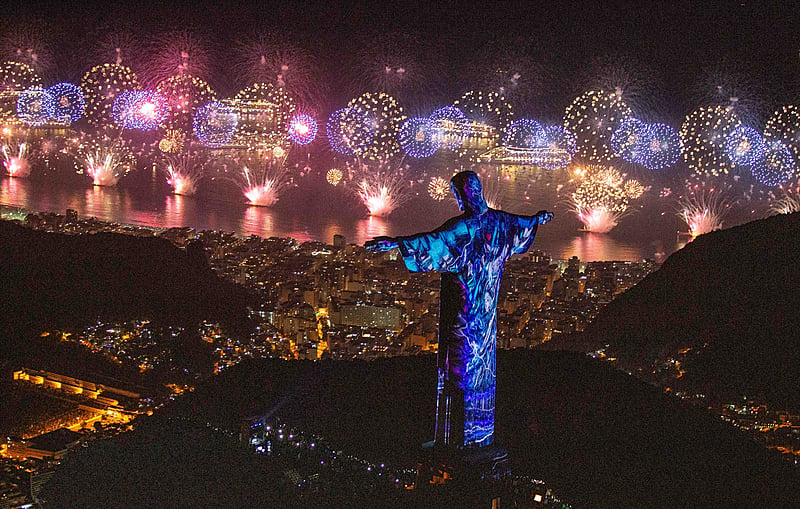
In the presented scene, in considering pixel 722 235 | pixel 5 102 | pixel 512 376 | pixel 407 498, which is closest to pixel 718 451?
pixel 512 376

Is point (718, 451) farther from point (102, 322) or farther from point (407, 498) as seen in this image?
point (102, 322)

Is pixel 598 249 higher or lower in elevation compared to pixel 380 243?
higher

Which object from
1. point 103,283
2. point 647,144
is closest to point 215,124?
point 647,144

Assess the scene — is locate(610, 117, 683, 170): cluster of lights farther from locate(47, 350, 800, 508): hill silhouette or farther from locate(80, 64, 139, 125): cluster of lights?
locate(47, 350, 800, 508): hill silhouette

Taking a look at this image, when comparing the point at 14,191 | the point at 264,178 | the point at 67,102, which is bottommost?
the point at 14,191

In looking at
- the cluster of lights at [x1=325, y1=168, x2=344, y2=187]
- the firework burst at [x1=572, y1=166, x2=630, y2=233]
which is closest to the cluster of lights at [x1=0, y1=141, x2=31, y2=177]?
the cluster of lights at [x1=325, y1=168, x2=344, y2=187]

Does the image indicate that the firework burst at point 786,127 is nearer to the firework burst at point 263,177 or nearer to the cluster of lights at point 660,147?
the cluster of lights at point 660,147

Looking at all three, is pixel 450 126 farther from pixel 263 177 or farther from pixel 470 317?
pixel 470 317
